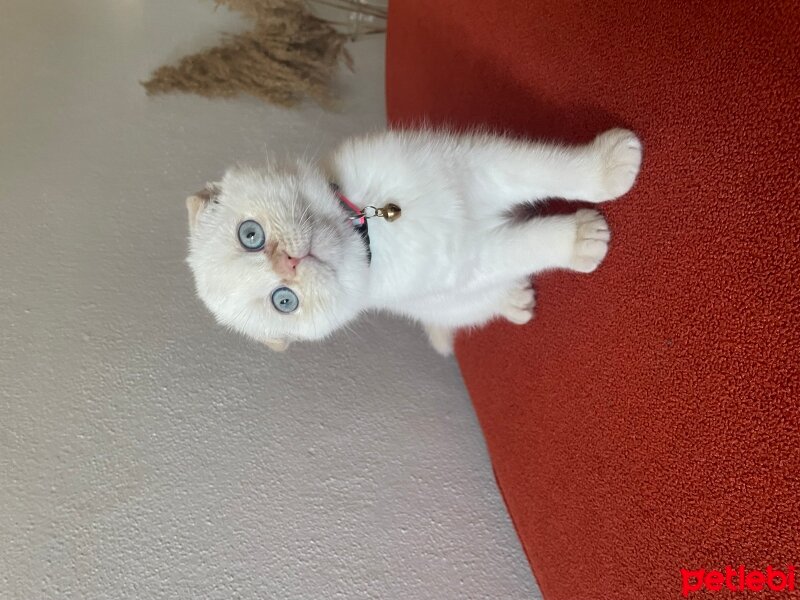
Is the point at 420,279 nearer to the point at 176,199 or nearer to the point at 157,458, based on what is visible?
the point at 157,458

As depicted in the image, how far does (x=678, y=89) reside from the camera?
73 centimetres

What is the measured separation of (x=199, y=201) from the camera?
91 cm

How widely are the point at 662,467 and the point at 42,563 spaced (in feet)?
3.74

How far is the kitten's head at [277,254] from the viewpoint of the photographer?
83 centimetres

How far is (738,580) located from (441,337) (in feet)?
2.75

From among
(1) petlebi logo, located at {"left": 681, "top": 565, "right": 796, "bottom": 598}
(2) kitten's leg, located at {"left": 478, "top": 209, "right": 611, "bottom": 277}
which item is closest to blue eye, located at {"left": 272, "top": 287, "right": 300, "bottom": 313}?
(2) kitten's leg, located at {"left": 478, "top": 209, "right": 611, "bottom": 277}

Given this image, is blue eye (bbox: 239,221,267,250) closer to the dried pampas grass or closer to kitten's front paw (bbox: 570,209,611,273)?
kitten's front paw (bbox: 570,209,611,273)

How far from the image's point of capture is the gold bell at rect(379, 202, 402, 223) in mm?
883

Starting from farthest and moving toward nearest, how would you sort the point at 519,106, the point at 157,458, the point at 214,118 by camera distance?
the point at 214,118 → the point at 157,458 → the point at 519,106

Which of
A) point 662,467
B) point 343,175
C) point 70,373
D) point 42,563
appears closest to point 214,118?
point 70,373

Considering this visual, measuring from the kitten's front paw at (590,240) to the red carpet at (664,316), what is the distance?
16 millimetres

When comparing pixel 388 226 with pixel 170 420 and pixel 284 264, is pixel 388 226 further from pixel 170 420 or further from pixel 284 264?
pixel 170 420

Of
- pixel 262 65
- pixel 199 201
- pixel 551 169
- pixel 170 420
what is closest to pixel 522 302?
pixel 551 169

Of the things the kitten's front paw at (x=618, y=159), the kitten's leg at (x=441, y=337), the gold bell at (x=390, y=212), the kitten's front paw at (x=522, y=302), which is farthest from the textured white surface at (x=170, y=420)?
the kitten's front paw at (x=618, y=159)
